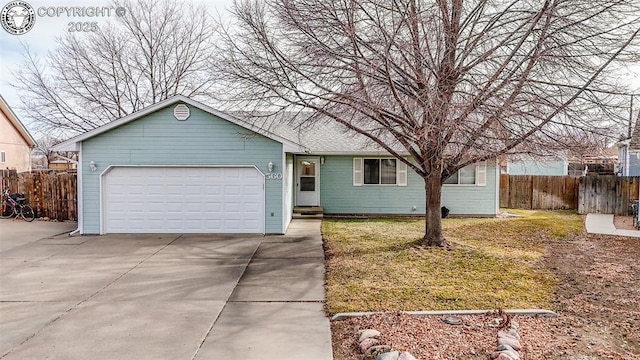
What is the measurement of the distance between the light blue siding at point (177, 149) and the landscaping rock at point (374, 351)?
7812 mm

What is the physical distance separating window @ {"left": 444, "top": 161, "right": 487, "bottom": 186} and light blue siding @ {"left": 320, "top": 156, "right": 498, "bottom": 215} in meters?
0.16

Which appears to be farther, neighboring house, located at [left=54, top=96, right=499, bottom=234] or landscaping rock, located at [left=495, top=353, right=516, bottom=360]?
neighboring house, located at [left=54, top=96, right=499, bottom=234]

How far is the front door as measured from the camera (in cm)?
1609

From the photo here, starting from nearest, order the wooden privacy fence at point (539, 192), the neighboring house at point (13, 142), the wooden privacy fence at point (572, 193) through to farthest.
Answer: the wooden privacy fence at point (572, 193)
the wooden privacy fence at point (539, 192)
the neighboring house at point (13, 142)

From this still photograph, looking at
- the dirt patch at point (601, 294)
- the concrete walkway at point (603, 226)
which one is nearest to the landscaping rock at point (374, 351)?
the dirt patch at point (601, 294)

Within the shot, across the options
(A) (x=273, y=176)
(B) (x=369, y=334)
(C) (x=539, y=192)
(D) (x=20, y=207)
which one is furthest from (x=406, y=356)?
(C) (x=539, y=192)

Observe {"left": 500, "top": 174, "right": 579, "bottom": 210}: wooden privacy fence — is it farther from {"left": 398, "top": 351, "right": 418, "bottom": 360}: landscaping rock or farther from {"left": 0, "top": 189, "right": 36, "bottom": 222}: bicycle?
{"left": 0, "top": 189, "right": 36, "bottom": 222}: bicycle

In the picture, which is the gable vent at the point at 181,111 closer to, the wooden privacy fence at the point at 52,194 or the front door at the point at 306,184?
the front door at the point at 306,184

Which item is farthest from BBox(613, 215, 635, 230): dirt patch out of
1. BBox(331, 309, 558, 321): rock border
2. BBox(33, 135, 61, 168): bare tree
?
BBox(33, 135, 61, 168): bare tree

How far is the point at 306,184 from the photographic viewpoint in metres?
16.2

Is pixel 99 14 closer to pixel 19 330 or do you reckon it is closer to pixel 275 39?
pixel 275 39

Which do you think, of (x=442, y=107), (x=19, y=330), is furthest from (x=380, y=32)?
(x=19, y=330)

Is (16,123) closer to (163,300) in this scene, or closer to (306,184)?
(306,184)

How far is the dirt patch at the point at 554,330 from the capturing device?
4.45 m
